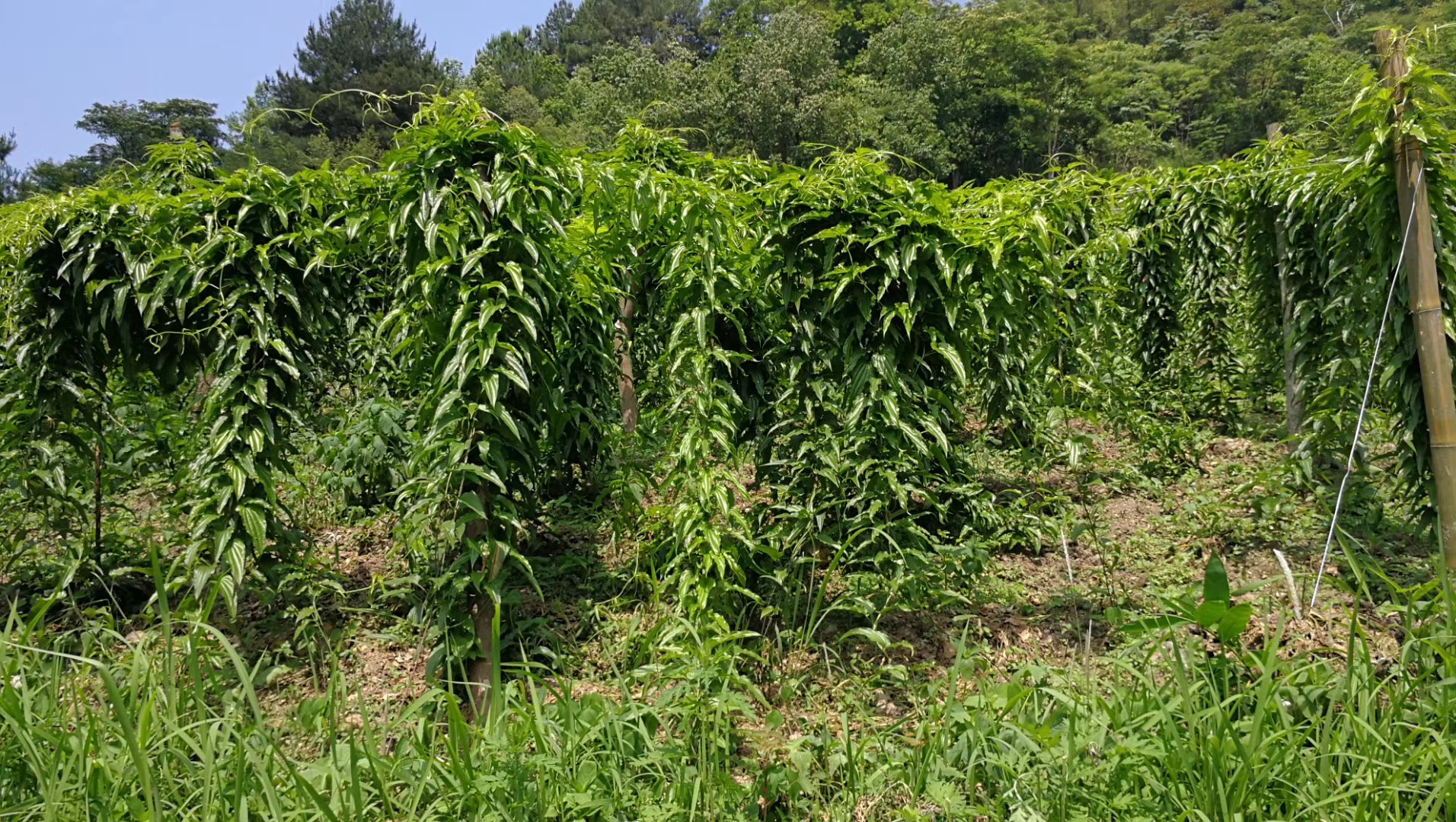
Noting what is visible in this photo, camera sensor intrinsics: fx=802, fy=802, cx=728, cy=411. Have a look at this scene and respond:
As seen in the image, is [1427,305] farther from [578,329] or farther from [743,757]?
[578,329]

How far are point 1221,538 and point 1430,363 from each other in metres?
1.60

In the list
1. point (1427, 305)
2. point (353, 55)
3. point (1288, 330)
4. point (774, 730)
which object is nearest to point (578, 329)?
point (774, 730)

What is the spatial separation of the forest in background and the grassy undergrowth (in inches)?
583

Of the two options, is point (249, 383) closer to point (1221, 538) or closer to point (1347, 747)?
point (1347, 747)

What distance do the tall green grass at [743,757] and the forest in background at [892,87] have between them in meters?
15.3

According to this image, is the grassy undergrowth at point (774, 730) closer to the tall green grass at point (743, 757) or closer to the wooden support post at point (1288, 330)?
the tall green grass at point (743, 757)

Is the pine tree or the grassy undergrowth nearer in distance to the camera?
the grassy undergrowth

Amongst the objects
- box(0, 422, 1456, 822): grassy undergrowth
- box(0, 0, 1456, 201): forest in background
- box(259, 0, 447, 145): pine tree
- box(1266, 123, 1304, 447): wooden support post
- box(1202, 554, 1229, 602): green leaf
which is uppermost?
box(259, 0, 447, 145): pine tree

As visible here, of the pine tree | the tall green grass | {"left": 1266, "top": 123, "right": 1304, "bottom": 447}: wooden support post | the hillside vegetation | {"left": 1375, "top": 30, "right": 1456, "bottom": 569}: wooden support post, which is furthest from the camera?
the pine tree

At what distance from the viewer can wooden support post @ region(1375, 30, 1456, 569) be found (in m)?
2.54

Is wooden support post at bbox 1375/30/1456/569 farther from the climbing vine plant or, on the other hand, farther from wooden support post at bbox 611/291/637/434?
wooden support post at bbox 611/291/637/434

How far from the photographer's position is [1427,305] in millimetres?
2547

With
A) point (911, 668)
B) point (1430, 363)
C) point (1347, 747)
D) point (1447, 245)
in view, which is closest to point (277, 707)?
point (911, 668)

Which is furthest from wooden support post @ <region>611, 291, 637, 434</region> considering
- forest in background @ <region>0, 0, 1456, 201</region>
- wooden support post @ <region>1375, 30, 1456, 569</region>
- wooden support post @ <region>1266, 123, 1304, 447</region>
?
forest in background @ <region>0, 0, 1456, 201</region>
